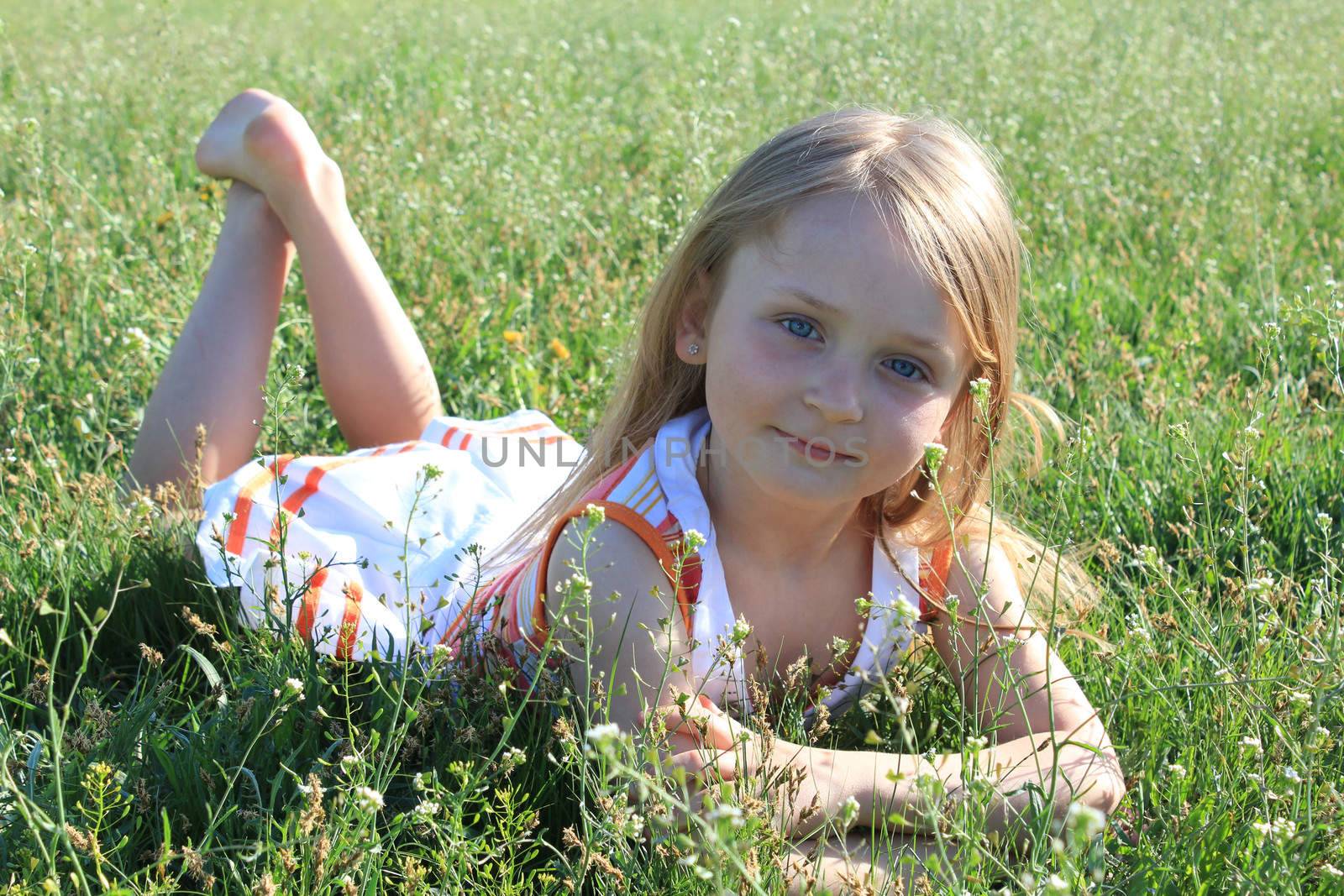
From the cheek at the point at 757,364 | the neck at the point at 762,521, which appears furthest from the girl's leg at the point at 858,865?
the cheek at the point at 757,364

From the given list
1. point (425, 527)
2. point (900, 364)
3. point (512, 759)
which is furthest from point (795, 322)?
point (425, 527)

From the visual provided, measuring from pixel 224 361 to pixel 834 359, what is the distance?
1.64 metres

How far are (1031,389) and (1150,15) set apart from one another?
6.64m

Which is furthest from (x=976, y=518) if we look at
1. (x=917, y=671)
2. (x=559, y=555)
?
(x=559, y=555)

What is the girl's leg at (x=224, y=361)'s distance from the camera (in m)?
2.92

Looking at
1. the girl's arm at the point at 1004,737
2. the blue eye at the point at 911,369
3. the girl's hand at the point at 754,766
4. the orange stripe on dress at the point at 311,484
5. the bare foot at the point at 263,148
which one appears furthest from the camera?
the bare foot at the point at 263,148

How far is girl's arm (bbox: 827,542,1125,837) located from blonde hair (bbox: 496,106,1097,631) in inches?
3.7

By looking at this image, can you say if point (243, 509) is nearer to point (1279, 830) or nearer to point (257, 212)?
point (257, 212)

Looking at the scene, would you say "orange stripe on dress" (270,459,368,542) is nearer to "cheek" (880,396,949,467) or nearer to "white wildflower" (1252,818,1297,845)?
"cheek" (880,396,949,467)

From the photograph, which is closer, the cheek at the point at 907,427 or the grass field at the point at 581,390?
the grass field at the point at 581,390

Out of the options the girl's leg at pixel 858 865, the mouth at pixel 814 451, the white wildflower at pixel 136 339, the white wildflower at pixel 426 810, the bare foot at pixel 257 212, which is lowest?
the girl's leg at pixel 858 865

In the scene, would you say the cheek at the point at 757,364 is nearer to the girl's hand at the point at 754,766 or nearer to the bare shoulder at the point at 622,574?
the bare shoulder at the point at 622,574

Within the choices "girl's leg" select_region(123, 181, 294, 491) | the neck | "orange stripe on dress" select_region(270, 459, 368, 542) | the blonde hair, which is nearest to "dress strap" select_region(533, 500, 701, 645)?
the neck

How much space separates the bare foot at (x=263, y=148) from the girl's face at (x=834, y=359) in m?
1.44
